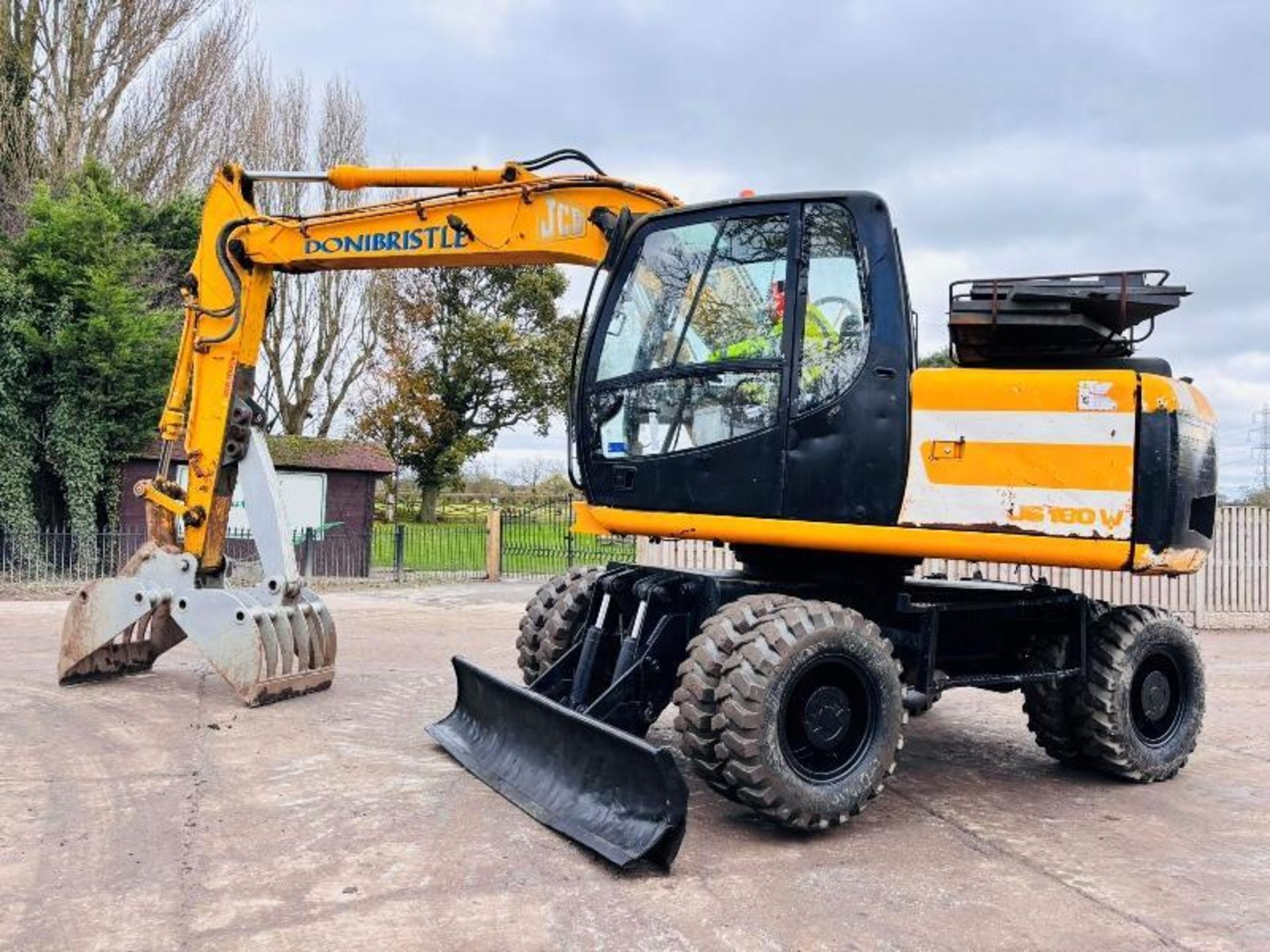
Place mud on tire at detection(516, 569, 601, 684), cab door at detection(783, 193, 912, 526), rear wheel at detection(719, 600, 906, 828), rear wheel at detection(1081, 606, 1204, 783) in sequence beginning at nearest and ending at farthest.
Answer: rear wheel at detection(719, 600, 906, 828) → cab door at detection(783, 193, 912, 526) → rear wheel at detection(1081, 606, 1204, 783) → mud on tire at detection(516, 569, 601, 684)

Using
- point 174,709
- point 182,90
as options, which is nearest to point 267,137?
point 182,90

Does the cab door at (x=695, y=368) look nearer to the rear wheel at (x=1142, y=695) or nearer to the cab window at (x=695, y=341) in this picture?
the cab window at (x=695, y=341)

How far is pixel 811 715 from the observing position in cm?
453

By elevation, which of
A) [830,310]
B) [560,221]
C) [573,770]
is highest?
[560,221]

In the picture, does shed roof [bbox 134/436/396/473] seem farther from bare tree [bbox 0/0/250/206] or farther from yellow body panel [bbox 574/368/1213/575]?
yellow body panel [bbox 574/368/1213/575]

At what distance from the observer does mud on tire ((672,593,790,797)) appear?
4.33 m

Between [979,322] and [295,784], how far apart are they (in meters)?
3.91

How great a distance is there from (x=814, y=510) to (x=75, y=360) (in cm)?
1435

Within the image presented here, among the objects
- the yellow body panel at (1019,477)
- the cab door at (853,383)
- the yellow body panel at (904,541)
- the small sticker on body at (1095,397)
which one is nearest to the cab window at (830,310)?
the cab door at (853,383)

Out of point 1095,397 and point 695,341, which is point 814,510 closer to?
point 695,341

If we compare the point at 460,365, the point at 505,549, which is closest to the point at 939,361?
the point at 505,549

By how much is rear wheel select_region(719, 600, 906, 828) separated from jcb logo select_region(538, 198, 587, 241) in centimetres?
260

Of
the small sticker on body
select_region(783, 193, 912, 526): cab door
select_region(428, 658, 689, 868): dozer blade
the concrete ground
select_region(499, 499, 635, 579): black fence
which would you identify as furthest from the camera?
select_region(499, 499, 635, 579): black fence

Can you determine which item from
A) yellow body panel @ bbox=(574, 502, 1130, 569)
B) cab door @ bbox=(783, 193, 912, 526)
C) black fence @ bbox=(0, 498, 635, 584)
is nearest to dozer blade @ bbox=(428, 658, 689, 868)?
yellow body panel @ bbox=(574, 502, 1130, 569)
